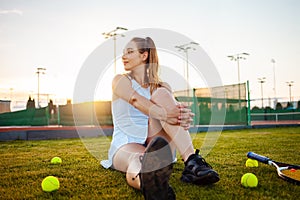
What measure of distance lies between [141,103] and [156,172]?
70 cm

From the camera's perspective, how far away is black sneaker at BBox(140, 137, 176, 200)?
1578 millimetres

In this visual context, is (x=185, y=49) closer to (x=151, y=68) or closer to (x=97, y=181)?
(x=151, y=68)

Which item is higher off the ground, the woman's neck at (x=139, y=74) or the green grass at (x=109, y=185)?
the woman's neck at (x=139, y=74)

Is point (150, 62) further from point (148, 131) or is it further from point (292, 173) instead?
point (292, 173)

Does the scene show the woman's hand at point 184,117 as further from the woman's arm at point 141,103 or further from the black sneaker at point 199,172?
the black sneaker at point 199,172

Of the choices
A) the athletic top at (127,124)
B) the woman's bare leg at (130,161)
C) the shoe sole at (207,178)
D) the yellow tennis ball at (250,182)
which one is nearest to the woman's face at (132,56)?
the athletic top at (127,124)

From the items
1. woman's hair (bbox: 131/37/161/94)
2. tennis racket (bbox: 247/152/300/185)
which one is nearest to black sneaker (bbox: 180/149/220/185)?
tennis racket (bbox: 247/152/300/185)

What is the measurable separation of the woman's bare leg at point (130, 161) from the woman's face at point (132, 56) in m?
0.67

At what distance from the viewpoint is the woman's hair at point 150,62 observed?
251 centimetres

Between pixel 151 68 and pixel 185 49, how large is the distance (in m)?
0.68

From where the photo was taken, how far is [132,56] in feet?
8.16

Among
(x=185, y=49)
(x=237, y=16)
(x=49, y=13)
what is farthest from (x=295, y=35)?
(x=185, y=49)

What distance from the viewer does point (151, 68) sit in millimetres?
2578

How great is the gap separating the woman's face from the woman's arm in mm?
188
